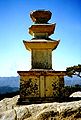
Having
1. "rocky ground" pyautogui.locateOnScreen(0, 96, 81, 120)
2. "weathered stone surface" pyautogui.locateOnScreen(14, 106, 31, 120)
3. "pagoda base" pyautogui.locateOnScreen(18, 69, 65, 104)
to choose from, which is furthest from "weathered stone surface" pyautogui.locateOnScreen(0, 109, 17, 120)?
"pagoda base" pyautogui.locateOnScreen(18, 69, 65, 104)

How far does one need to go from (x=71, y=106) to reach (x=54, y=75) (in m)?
3.50

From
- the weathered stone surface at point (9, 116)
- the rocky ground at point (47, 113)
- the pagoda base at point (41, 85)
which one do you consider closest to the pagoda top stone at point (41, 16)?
the pagoda base at point (41, 85)

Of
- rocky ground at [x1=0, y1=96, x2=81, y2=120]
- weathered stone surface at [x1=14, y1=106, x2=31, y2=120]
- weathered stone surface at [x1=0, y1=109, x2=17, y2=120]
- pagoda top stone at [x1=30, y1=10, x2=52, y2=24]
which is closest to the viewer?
rocky ground at [x1=0, y1=96, x2=81, y2=120]

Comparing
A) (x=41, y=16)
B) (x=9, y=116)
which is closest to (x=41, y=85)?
(x=9, y=116)

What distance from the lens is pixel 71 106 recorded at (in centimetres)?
841

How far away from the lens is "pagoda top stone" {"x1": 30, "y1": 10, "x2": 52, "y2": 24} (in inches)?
519

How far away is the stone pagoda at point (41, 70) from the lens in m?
11.7

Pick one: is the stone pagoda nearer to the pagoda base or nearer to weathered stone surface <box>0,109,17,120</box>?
the pagoda base

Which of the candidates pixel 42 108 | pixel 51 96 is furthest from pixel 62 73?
pixel 42 108

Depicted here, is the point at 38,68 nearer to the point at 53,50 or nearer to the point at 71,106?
the point at 53,50

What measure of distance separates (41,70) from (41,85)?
0.82m

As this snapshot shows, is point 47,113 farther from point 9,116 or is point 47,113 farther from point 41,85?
point 41,85

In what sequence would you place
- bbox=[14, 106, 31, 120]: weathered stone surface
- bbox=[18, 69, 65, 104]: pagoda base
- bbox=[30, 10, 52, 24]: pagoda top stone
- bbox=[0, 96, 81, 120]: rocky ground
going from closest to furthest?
bbox=[0, 96, 81, 120]: rocky ground < bbox=[14, 106, 31, 120]: weathered stone surface < bbox=[18, 69, 65, 104]: pagoda base < bbox=[30, 10, 52, 24]: pagoda top stone

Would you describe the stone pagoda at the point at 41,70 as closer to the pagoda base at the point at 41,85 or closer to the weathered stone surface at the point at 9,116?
the pagoda base at the point at 41,85
